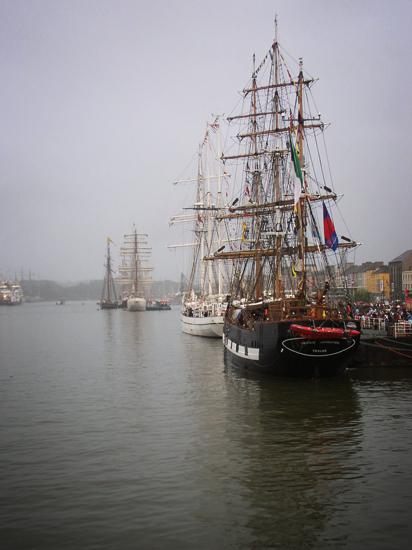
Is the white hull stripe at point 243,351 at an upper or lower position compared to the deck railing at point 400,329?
lower

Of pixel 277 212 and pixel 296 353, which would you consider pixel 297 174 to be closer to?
pixel 296 353

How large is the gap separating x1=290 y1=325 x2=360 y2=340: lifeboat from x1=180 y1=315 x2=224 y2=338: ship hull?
103 ft

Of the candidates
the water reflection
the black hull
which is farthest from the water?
the black hull

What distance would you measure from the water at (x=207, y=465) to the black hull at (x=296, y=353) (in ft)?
2.30

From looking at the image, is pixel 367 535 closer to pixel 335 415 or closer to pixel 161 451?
pixel 161 451

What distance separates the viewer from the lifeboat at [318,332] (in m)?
23.5

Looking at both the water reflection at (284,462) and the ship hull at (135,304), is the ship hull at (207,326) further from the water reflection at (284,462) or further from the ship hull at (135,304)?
the ship hull at (135,304)

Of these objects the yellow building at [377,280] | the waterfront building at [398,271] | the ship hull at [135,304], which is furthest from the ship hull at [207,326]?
the ship hull at [135,304]

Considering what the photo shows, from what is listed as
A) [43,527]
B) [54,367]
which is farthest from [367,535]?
[54,367]

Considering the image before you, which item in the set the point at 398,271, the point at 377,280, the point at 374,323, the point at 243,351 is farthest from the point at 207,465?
the point at 377,280

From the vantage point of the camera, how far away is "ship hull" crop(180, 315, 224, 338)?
55.8 m

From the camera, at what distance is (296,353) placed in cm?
Result: 2442

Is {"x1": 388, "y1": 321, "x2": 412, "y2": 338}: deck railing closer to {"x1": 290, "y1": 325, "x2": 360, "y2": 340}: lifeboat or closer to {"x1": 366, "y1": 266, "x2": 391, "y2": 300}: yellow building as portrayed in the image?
{"x1": 290, "y1": 325, "x2": 360, "y2": 340}: lifeboat

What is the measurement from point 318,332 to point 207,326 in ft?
113
